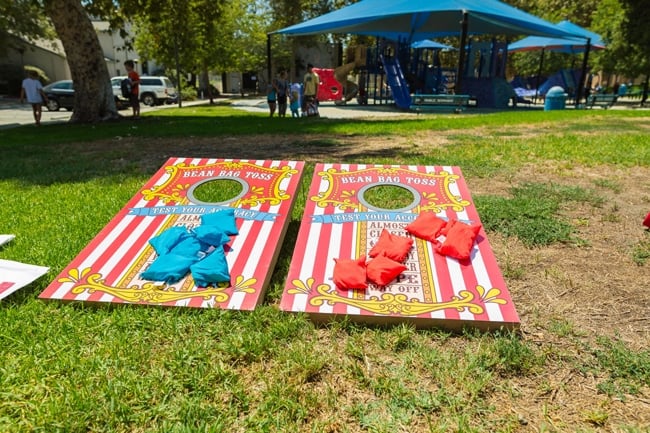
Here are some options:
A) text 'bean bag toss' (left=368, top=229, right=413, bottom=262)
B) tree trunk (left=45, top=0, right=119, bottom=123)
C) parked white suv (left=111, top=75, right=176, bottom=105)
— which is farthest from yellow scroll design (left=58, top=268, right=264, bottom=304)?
parked white suv (left=111, top=75, right=176, bottom=105)

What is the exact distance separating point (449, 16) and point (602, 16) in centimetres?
1425

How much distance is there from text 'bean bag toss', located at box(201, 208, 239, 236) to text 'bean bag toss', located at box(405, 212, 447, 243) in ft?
4.16

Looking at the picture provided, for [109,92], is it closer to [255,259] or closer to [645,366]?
[255,259]

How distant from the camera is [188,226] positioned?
335 cm

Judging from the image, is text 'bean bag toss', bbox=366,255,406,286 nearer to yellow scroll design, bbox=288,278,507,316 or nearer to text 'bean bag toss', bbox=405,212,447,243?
yellow scroll design, bbox=288,278,507,316

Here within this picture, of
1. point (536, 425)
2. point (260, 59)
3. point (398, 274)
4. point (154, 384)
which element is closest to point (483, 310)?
point (398, 274)

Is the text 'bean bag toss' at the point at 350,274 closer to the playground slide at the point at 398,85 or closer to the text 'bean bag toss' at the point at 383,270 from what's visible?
the text 'bean bag toss' at the point at 383,270

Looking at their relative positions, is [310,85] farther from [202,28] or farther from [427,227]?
[202,28]

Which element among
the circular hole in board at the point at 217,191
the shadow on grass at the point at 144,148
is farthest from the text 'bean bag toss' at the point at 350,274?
the shadow on grass at the point at 144,148

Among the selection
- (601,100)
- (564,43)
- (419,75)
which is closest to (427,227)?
(419,75)

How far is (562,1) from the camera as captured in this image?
39.6 m

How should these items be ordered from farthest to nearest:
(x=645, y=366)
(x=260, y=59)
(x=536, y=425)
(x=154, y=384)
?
(x=260, y=59), (x=645, y=366), (x=154, y=384), (x=536, y=425)

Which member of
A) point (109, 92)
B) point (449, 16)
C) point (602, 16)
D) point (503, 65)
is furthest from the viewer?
point (602, 16)

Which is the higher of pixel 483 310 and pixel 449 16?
pixel 449 16
